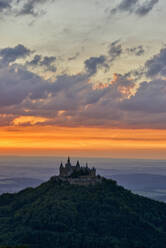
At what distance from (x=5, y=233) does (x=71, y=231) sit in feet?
92.8

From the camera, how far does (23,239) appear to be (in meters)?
187

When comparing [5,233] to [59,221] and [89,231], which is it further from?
[89,231]

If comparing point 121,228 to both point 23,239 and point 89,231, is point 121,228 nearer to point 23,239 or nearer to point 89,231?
point 89,231

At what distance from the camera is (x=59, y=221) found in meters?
199

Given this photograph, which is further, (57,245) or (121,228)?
(121,228)

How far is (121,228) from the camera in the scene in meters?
199

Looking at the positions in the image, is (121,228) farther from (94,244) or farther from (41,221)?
(41,221)

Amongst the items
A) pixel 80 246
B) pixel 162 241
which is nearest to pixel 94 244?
pixel 80 246

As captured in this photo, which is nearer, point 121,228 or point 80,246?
point 80,246

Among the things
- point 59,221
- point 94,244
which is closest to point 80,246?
point 94,244

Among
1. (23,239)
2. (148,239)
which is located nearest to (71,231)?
(23,239)

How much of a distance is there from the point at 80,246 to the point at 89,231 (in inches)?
Answer: 501

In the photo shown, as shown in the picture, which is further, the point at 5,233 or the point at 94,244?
the point at 5,233

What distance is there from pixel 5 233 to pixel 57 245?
2589cm
